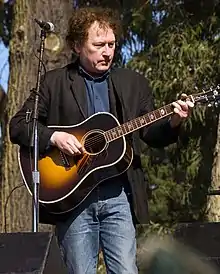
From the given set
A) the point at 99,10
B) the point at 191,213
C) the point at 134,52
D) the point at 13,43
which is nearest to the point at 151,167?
the point at 191,213

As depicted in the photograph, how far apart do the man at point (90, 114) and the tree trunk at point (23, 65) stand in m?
2.55

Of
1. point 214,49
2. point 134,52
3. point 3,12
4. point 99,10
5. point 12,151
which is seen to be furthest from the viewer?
point 3,12

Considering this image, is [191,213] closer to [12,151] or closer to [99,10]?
[12,151]

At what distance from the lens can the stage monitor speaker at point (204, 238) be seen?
3.90 metres

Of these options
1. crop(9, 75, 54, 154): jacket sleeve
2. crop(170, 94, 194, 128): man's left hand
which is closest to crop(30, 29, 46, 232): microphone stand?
crop(9, 75, 54, 154): jacket sleeve

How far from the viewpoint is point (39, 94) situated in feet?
12.2

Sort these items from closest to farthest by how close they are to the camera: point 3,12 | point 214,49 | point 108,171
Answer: point 108,171 → point 214,49 → point 3,12

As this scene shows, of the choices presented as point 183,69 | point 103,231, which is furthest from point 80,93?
point 183,69

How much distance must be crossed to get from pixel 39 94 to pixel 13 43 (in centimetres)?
299

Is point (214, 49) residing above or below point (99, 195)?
above

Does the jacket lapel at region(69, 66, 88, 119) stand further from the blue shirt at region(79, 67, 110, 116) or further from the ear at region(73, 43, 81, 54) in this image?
the ear at region(73, 43, 81, 54)

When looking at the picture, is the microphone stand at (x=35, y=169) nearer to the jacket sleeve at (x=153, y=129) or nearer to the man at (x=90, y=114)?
the man at (x=90, y=114)

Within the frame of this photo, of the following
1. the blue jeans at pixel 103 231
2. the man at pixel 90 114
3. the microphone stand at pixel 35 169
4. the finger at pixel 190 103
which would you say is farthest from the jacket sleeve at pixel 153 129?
the microphone stand at pixel 35 169

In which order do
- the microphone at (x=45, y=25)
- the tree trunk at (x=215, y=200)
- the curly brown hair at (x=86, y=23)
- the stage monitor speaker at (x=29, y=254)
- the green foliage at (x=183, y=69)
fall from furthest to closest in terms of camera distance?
the green foliage at (x=183, y=69) < the tree trunk at (x=215, y=200) < the microphone at (x=45, y=25) < the curly brown hair at (x=86, y=23) < the stage monitor speaker at (x=29, y=254)
